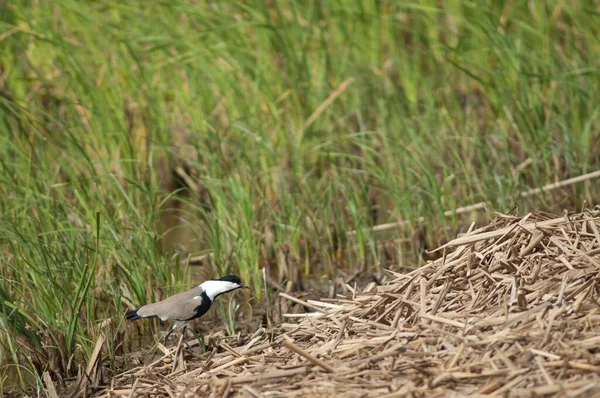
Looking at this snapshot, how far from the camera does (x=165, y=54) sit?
7.62 meters

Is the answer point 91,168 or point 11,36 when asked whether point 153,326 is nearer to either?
point 91,168

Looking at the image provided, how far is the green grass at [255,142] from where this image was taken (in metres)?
4.99

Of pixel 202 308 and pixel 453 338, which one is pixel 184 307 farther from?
pixel 453 338

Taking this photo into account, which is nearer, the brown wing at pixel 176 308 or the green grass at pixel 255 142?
the brown wing at pixel 176 308

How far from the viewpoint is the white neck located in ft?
14.7

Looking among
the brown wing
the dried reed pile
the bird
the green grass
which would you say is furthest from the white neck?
the green grass

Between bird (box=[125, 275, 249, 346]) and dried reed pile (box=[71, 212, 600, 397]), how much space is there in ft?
0.62

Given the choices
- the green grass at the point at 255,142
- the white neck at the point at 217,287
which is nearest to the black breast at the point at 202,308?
the white neck at the point at 217,287

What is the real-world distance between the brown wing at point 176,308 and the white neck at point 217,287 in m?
0.12

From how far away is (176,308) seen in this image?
4301mm

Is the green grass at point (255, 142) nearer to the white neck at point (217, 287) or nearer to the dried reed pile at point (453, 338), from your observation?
the white neck at point (217, 287)

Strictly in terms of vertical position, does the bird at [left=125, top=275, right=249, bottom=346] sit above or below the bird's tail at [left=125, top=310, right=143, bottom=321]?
above

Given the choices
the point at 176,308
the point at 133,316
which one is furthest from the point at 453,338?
the point at 133,316

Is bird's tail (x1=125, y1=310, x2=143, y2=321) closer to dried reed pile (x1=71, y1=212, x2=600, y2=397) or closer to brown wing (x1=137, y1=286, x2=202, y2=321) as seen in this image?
brown wing (x1=137, y1=286, x2=202, y2=321)
